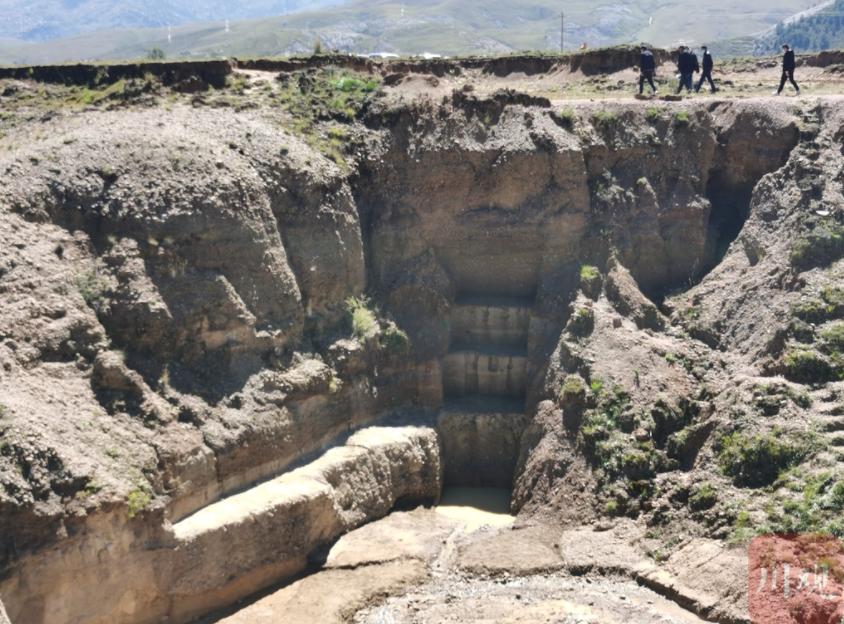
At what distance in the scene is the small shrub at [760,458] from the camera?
22453 mm

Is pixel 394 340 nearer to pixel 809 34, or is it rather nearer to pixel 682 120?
pixel 682 120

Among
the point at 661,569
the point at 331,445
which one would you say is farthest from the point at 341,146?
the point at 661,569

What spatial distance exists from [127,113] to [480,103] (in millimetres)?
10704

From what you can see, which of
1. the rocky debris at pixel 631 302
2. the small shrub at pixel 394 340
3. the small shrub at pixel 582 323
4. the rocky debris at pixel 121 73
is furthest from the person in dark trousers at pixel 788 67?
the rocky debris at pixel 121 73

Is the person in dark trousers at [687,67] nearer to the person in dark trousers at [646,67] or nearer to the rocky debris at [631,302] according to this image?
the person in dark trousers at [646,67]

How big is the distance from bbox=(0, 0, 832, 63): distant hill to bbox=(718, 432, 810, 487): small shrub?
10807cm

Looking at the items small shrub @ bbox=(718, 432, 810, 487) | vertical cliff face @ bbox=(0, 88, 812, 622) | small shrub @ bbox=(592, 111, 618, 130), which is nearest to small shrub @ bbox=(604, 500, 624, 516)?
vertical cliff face @ bbox=(0, 88, 812, 622)

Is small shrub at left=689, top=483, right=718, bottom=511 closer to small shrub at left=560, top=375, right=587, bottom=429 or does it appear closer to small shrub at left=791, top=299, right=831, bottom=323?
small shrub at left=560, top=375, right=587, bottom=429

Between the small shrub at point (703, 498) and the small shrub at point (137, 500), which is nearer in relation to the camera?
the small shrub at point (137, 500)

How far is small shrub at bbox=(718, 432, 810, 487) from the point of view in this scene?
22453 millimetres

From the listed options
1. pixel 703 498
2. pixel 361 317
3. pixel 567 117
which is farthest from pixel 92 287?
pixel 567 117

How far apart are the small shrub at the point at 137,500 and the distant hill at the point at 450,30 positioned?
112 meters
